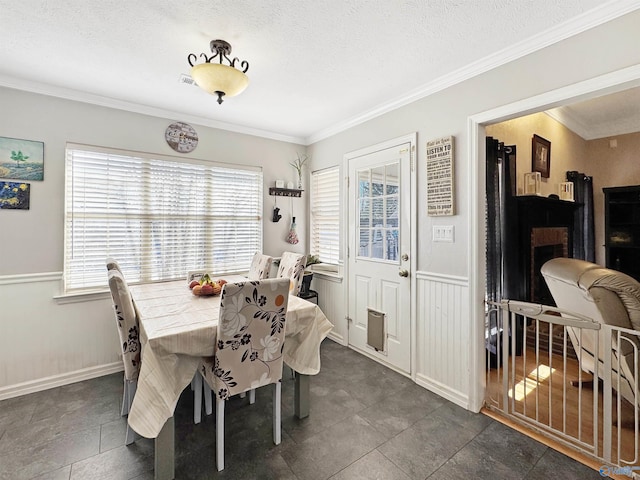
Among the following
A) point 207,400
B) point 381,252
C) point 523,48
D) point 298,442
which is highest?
point 523,48

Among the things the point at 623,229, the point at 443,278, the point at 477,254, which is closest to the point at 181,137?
Result: the point at 443,278

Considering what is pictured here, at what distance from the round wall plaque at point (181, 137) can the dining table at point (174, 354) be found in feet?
5.85

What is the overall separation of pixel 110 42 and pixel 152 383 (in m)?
2.13

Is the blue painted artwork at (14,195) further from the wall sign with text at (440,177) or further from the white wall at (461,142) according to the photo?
the wall sign with text at (440,177)

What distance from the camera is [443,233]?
2412 mm

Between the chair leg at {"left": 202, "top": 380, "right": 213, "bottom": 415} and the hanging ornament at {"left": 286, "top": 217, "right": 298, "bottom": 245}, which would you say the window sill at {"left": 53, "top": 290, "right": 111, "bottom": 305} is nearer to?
the chair leg at {"left": 202, "top": 380, "right": 213, "bottom": 415}

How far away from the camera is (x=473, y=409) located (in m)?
2.19

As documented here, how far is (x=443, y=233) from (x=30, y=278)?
3.45 metres

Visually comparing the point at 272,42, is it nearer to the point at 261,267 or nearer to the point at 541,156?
the point at 261,267

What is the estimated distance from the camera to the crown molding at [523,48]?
1587 mm

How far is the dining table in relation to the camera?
1493mm

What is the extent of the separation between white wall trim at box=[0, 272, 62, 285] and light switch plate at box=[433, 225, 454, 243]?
3.25 m

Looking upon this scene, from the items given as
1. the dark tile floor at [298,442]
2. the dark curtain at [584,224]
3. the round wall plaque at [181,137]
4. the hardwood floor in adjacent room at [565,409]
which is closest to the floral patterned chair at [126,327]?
the dark tile floor at [298,442]

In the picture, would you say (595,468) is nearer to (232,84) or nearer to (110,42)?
(232,84)
